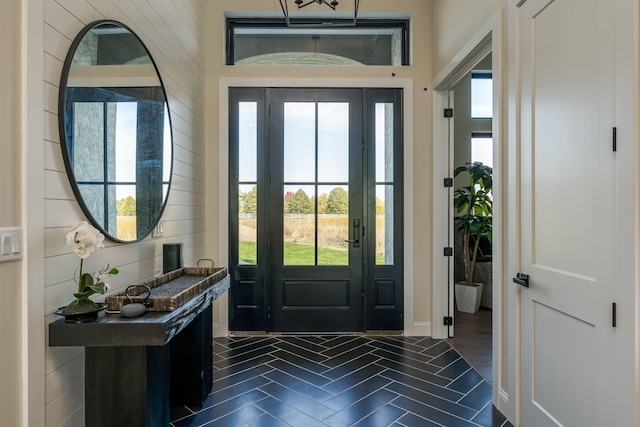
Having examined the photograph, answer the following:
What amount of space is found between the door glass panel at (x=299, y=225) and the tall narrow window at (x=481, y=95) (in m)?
3.41

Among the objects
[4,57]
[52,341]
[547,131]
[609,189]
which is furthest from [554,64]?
[52,341]

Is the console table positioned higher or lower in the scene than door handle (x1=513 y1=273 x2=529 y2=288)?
lower

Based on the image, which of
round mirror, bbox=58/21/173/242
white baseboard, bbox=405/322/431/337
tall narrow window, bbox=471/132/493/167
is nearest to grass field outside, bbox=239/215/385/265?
white baseboard, bbox=405/322/431/337

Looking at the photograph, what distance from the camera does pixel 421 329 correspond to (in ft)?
13.1

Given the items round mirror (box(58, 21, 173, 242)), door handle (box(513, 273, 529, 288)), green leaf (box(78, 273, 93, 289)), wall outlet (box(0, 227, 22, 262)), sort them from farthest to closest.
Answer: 1. door handle (box(513, 273, 529, 288))
2. round mirror (box(58, 21, 173, 242))
3. green leaf (box(78, 273, 93, 289))
4. wall outlet (box(0, 227, 22, 262))

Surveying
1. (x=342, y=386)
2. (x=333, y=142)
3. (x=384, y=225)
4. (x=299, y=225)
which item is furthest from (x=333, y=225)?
(x=342, y=386)

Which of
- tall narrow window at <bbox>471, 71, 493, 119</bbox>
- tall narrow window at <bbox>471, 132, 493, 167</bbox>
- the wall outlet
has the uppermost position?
tall narrow window at <bbox>471, 71, 493, 119</bbox>

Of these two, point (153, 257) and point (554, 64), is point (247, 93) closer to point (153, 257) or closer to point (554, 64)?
point (153, 257)

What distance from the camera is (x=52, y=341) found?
5.34 feet

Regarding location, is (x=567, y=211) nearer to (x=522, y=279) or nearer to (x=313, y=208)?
(x=522, y=279)

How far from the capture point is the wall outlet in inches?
55.7

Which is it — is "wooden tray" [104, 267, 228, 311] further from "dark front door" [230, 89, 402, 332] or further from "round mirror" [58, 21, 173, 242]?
"dark front door" [230, 89, 402, 332]

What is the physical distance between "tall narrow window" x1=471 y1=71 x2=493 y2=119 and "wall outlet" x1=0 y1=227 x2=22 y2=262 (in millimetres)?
5855

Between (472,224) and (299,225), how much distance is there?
→ 235cm
